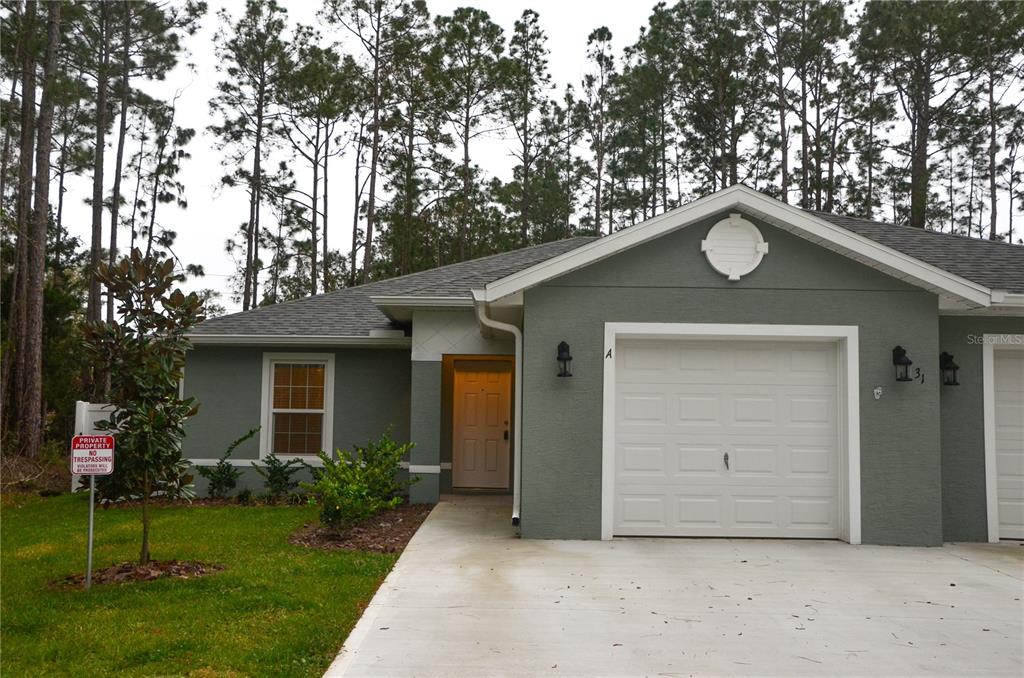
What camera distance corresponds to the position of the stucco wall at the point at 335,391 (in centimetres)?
1145

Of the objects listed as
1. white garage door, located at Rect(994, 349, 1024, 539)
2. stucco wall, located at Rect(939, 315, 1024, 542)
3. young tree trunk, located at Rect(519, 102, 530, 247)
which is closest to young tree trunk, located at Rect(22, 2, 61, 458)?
young tree trunk, located at Rect(519, 102, 530, 247)

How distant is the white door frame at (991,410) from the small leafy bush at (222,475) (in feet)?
31.6

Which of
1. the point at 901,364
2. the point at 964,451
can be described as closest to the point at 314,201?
the point at 901,364

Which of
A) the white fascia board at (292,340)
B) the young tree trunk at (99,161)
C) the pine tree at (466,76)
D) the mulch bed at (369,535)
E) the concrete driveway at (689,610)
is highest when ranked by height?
the pine tree at (466,76)

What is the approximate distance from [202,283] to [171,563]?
24.5 meters

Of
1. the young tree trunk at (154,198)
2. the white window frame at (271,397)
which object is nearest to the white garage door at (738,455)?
the white window frame at (271,397)

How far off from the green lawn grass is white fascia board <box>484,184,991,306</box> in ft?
10.4

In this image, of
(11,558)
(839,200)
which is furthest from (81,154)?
(839,200)

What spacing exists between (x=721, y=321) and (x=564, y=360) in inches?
68.8

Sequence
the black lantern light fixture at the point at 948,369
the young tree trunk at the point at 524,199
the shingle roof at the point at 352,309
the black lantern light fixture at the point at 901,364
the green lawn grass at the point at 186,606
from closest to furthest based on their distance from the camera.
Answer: the green lawn grass at the point at 186,606 < the black lantern light fixture at the point at 901,364 < the black lantern light fixture at the point at 948,369 < the shingle roof at the point at 352,309 < the young tree trunk at the point at 524,199

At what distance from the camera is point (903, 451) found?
7.77 metres

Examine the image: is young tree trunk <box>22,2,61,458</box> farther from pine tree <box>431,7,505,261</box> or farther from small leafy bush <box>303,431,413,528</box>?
pine tree <box>431,7,505,261</box>

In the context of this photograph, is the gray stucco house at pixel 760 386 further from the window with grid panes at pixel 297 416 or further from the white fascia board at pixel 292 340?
the window with grid panes at pixel 297 416

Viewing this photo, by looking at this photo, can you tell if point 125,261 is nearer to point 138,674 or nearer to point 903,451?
point 138,674
